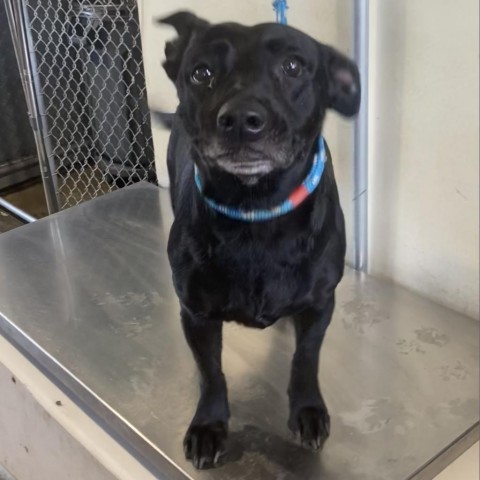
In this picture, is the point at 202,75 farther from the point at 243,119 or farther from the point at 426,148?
the point at 426,148

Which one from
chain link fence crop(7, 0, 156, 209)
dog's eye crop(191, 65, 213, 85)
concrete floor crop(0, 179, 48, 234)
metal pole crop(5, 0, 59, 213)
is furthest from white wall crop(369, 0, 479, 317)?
concrete floor crop(0, 179, 48, 234)

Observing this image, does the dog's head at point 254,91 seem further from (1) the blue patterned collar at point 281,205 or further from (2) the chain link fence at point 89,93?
(2) the chain link fence at point 89,93

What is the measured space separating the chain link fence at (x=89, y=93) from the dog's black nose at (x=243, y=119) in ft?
2.90

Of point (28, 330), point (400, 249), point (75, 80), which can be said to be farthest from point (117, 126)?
point (400, 249)

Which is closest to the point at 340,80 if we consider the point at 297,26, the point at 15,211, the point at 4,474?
the point at 297,26

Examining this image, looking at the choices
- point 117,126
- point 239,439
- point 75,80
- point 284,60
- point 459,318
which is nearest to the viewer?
point 284,60

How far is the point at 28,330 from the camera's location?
3.20 feet

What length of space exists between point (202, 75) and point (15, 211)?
47.6 inches

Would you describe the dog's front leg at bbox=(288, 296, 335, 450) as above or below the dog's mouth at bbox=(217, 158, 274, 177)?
below

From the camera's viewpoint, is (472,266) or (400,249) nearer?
(472,266)

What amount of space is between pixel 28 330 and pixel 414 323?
523 mm

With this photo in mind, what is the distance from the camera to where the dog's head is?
57cm

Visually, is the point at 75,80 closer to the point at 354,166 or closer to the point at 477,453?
the point at 354,166

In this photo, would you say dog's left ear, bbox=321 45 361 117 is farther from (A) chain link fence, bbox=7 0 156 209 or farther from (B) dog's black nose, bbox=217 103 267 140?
(A) chain link fence, bbox=7 0 156 209
